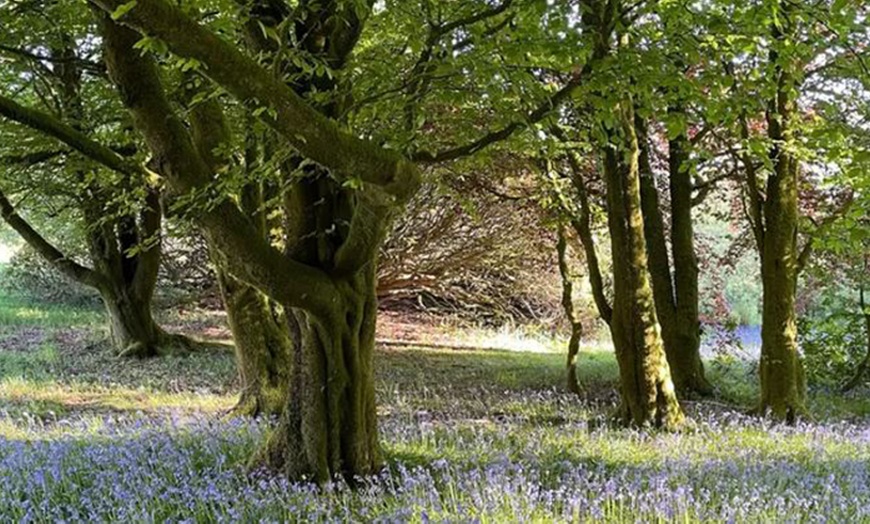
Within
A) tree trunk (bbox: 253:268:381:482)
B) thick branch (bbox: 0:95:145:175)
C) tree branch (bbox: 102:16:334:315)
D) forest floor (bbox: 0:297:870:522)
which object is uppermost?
thick branch (bbox: 0:95:145:175)

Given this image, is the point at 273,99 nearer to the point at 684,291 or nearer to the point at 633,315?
the point at 633,315

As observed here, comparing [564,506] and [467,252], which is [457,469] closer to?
[564,506]

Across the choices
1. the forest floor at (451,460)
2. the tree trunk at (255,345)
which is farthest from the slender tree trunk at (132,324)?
the tree trunk at (255,345)

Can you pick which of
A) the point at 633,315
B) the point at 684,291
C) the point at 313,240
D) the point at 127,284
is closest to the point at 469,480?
the point at 313,240

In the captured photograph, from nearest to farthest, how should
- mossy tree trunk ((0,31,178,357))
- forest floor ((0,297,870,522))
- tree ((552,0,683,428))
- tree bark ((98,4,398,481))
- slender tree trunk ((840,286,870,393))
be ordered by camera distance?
tree bark ((98,4,398,481)) → forest floor ((0,297,870,522)) → tree ((552,0,683,428)) → slender tree trunk ((840,286,870,393)) → mossy tree trunk ((0,31,178,357))

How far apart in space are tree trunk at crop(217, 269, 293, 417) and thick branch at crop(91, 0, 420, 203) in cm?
442

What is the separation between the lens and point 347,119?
15.5 feet

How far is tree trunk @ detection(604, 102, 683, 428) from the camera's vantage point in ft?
23.5

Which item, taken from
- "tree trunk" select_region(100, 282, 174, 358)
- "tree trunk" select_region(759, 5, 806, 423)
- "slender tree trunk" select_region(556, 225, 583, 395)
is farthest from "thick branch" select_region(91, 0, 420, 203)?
"tree trunk" select_region(100, 282, 174, 358)

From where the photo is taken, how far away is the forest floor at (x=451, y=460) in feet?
12.9

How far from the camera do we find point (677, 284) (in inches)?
402

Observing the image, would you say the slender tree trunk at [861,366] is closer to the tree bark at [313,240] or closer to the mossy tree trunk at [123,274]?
the tree bark at [313,240]

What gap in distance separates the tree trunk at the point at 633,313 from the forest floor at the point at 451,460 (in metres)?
0.39

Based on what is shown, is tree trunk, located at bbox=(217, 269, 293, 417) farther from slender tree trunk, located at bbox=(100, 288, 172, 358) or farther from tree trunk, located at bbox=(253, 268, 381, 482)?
slender tree trunk, located at bbox=(100, 288, 172, 358)
